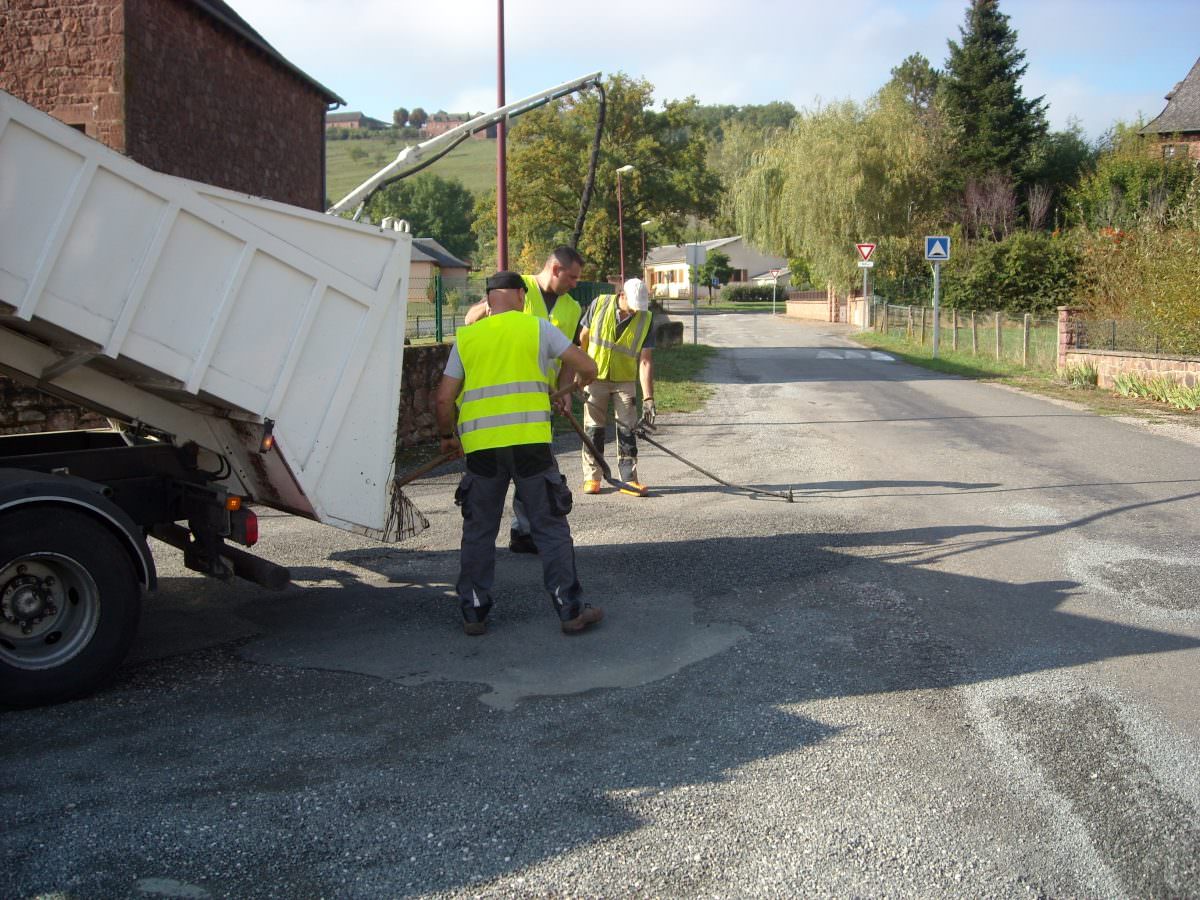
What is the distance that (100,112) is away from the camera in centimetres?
1320

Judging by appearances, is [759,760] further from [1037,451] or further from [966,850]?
[1037,451]

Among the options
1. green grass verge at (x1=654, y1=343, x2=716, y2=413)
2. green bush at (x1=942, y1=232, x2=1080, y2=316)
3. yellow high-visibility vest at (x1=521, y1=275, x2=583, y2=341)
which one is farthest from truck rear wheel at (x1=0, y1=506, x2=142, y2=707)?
green bush at (x1=942, y1=232, x2=1080, y2=316)

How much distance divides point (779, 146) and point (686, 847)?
52.0m

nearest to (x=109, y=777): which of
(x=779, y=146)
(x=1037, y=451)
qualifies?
(x=1037, y=451)

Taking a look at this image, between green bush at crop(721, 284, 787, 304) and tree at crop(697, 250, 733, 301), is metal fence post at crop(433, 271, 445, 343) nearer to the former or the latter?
tree at crop(697, 250, 733, 301)

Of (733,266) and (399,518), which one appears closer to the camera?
(399,518)

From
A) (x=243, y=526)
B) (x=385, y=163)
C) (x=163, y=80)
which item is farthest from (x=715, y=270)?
(x=243, y=526)

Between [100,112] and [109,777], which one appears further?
[100,112]

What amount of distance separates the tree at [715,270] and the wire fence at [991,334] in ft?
159

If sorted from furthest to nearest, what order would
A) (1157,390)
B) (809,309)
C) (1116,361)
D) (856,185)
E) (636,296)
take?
(809,309), (856,185), (1116,361), (1157,390), (636,296)

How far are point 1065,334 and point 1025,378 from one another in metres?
1.12

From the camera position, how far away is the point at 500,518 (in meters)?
5.43

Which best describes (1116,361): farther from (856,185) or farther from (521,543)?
(856,185)

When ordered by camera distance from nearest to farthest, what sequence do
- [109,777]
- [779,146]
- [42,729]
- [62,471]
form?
[109,777] < [42,729] < [62,471] < [779,146]
